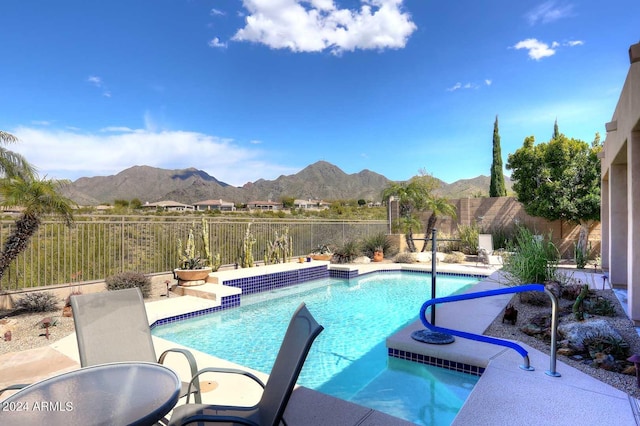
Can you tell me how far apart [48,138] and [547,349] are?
22.9m

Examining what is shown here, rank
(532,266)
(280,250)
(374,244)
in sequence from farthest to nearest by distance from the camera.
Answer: (374,244)
(280,250)
(532,266)

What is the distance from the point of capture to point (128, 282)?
6.45 metres

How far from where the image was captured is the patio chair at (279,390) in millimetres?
1529

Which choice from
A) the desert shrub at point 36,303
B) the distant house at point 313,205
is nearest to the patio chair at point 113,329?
the desert shrub at point 36,303

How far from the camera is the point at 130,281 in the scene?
21.3 ft

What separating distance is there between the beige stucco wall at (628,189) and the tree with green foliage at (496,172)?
1569cm

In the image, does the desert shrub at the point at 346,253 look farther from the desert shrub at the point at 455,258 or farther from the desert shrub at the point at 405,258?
the desert shrub at the point at 455,258

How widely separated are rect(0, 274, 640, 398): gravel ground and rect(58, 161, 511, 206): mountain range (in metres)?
40.1

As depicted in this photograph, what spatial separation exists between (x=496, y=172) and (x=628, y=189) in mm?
19154

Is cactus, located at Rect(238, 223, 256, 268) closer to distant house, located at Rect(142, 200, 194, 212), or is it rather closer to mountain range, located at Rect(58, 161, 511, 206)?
distant house, located at Rect(142, 200, 194, 212)

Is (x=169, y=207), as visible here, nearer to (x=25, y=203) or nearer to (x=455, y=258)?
(x=455, y=258)

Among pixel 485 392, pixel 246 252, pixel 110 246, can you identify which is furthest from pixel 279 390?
pixel 246 252

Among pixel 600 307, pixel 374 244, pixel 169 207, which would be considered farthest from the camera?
pixel 169 207

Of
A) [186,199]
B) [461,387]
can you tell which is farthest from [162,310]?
[186,199]
